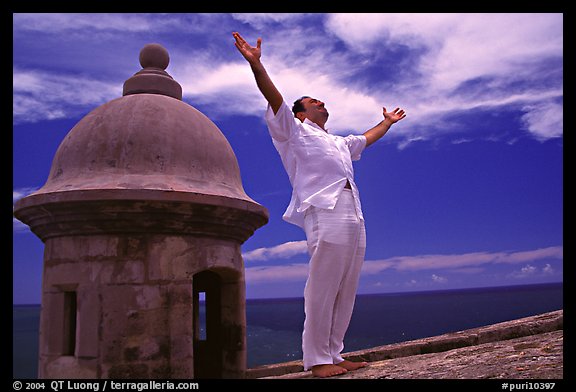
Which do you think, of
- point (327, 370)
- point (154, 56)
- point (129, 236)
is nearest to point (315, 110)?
point (129, 236)

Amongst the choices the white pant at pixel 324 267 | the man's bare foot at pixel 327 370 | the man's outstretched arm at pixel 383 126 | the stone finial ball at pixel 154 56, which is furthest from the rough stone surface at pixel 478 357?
the stone finial ball at pixel 154 56

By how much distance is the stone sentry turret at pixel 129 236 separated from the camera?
4.71 meters

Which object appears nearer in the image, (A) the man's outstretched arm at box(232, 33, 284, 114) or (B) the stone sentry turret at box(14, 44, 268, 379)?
(A) the man's outstretched arm at box(232, 33, 284, 114)

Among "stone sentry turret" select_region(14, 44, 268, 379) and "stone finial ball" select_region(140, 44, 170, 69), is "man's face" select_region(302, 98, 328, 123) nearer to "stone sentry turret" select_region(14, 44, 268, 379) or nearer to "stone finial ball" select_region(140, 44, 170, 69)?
"stone sentry turret" select_region(14, 44, 268, 379)

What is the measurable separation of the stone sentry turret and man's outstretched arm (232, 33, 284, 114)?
48.3 inches

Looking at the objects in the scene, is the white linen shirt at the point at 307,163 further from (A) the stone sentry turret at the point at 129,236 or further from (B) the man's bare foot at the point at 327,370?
(B) the man's bare foot at the point at 327,370

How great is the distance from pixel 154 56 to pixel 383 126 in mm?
2727

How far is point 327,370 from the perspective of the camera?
4039 mm

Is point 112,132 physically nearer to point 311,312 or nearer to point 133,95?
point 133,95

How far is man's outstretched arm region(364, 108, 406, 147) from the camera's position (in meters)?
5.18

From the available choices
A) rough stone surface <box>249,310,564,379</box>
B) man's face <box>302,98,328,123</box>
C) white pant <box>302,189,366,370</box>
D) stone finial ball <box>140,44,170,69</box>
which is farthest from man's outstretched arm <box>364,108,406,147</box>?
stone finial ball <box>140,44,170,69</box>
